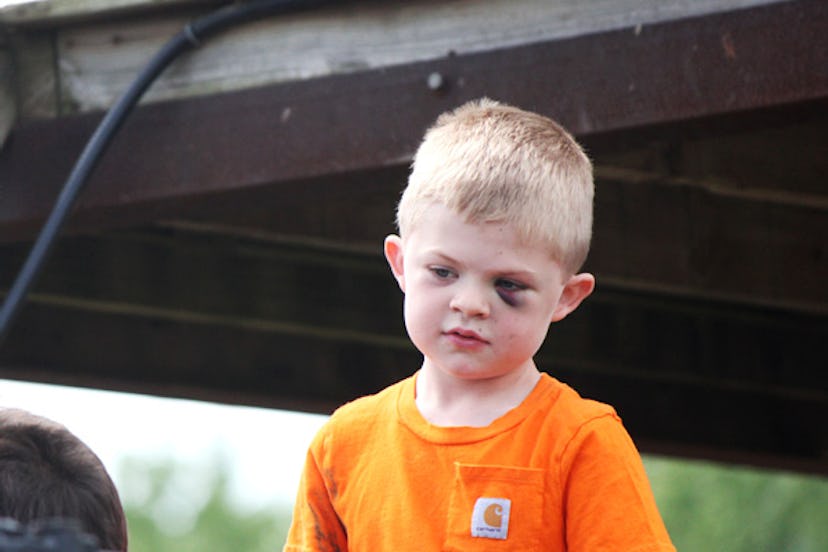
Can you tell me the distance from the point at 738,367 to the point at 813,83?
2.49 m

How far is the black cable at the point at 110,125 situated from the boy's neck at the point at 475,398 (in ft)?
3.94

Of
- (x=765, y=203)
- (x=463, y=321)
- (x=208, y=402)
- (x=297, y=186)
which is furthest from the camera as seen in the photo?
(x=208, y=402)

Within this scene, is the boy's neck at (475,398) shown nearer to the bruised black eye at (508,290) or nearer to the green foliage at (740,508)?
the bruised black eye at (508,290)

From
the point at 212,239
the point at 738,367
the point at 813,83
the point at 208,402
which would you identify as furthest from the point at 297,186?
the point at 738,367

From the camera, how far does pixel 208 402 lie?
5.07 meters

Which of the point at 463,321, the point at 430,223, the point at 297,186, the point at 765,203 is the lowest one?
the point at 463,321

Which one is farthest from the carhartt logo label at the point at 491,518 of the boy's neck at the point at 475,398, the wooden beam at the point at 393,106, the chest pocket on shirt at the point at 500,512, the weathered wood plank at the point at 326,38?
the weathered wood plank at the point at 326,38

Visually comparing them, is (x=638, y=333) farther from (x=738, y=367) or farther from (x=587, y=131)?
(x=587, y=131)

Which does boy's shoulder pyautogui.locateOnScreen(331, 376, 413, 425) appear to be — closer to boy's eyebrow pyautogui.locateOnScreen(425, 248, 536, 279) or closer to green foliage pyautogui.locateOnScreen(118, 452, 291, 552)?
boy's eyebrow pyautogui.locateOnScreen(425, 248, 536, 279)

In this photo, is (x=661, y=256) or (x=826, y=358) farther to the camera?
(x=826, y=358)

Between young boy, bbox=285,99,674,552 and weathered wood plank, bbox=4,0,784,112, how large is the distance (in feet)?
2.61

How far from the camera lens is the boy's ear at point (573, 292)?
225cm

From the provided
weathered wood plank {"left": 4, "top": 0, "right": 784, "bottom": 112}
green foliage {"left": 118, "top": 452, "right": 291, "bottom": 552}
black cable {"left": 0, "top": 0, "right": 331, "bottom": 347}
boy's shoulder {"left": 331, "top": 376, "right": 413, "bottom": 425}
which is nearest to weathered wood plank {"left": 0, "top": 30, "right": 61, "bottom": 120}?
weathered wood plank {"left": 4, "top": 0, "right": 784, "bottom": 112}

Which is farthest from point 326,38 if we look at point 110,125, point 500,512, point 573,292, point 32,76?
point 500,512
